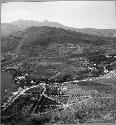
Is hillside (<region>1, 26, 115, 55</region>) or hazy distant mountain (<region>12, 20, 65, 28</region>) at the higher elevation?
hazy distant mountain (<region>12, 20, 65, 28</region>)

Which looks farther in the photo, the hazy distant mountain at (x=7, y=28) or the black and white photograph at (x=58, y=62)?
the hazy distant mountain at (x=7, y=28)

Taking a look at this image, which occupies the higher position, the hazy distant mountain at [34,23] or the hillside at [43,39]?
the hazy distant mountain at [34,23]

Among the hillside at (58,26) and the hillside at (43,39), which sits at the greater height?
the hillside at (58,26)

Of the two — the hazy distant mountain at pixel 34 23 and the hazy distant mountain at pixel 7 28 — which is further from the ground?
the hazy distant mountain at pixel 34 23

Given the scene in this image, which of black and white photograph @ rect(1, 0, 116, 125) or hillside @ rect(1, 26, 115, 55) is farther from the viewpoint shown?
hillside @ rect(1, 26, 115, 55)

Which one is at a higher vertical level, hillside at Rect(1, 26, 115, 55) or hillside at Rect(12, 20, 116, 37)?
hillside at Rect(12, 20, 116, 37)

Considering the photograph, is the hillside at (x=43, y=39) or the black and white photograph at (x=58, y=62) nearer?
the black and white photograph at (x=58, y=62)

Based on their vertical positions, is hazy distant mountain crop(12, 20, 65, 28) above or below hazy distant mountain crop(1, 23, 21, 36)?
above

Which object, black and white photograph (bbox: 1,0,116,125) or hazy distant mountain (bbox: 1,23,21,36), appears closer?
black and white photograph (bbox: 1,0,116,125)

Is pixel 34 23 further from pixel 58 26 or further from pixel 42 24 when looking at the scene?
pixel 58 26
